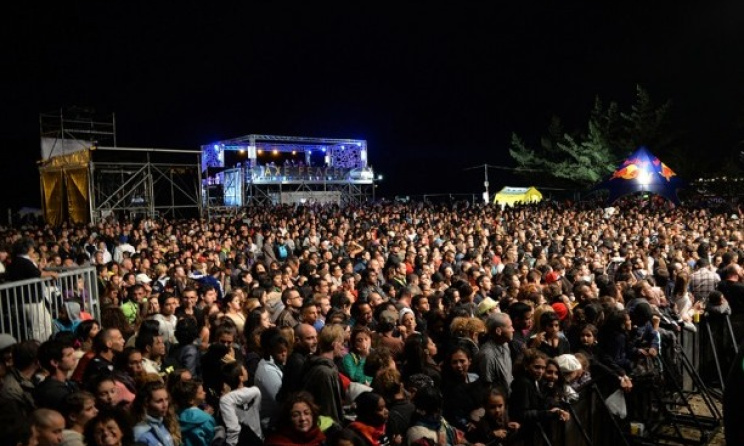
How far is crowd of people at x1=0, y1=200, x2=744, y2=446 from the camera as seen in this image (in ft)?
11.8

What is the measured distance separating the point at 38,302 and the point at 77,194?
534 inches

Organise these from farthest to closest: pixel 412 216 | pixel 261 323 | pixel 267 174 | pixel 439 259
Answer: pixel 267 174 < pixel 412 216 < pixel 439 259 < pixel 261 323

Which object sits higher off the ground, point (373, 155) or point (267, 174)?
point (373, 155)

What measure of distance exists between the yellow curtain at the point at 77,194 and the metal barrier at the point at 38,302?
11.8 m

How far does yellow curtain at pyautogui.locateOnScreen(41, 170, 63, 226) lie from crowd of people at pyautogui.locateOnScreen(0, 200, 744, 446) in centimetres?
918

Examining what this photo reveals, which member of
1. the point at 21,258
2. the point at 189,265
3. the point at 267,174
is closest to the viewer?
the point at 21,258

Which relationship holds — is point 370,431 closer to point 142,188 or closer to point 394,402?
point 394,402

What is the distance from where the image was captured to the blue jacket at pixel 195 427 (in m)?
3.75

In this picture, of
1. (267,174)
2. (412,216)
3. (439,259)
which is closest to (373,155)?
(267,174)

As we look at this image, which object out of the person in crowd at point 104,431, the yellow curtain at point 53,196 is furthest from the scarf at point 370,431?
the yellow curtain at point 53,196

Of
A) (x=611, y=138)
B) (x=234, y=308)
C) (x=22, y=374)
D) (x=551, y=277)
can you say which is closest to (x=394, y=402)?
(x=22, y=374)

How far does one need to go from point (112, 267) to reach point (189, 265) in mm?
1236

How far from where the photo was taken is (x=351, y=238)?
554 inches

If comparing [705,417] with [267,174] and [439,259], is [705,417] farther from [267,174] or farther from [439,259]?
[267,174]
